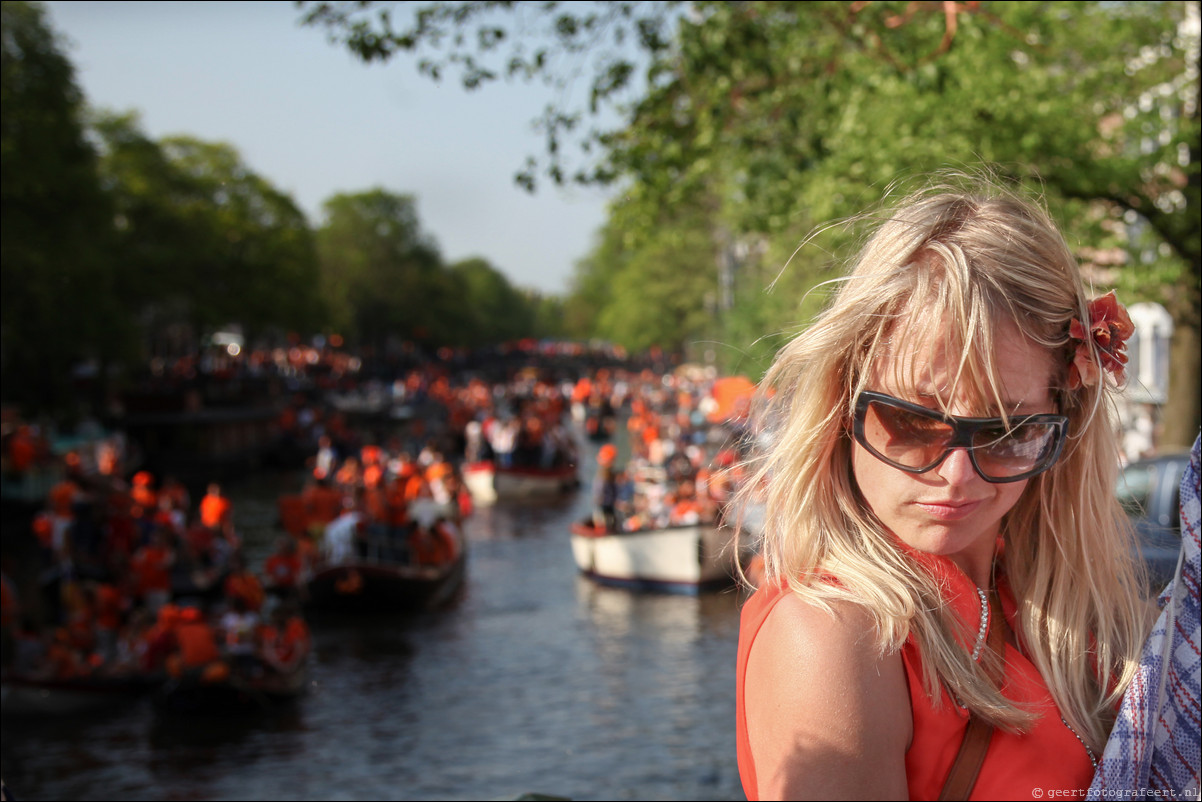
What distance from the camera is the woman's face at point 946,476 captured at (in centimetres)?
157

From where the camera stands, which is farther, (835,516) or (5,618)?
(5,618)

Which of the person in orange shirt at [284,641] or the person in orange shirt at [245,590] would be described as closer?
the person in orange shirt at [284,641]

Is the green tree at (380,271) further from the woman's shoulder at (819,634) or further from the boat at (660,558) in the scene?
the woman's shoulder at (819,634)

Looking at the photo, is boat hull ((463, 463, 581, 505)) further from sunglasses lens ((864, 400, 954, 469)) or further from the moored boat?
sunglasses lens ((864, 400, 954, 469))

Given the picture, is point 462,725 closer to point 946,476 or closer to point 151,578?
point 151,578

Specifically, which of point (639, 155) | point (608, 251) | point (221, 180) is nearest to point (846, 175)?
point (639, 155)

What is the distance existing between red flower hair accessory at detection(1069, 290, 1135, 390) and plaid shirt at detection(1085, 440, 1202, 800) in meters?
0.17

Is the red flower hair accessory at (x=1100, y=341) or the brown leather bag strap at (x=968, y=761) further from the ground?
the red flower hair accessory at (x=1100, y=341)

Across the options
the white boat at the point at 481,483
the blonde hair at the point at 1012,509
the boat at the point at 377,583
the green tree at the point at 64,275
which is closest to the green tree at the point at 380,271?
the white boat at the point at 481,483

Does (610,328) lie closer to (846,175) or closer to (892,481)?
(846,175)

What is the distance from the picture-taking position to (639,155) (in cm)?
984

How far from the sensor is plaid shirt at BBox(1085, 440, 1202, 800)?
1571 millimetres

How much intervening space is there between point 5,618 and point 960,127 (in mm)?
11079

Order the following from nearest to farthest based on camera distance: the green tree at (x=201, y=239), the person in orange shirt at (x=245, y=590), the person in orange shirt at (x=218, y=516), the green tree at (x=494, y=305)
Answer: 1. the person in orange shirt at (x=245, y=590)
2. the person in orange shirt at (x=218, y=516)
3. the green tree at (x=201, y=239)
4. the green tree at (x=494, y=305)
